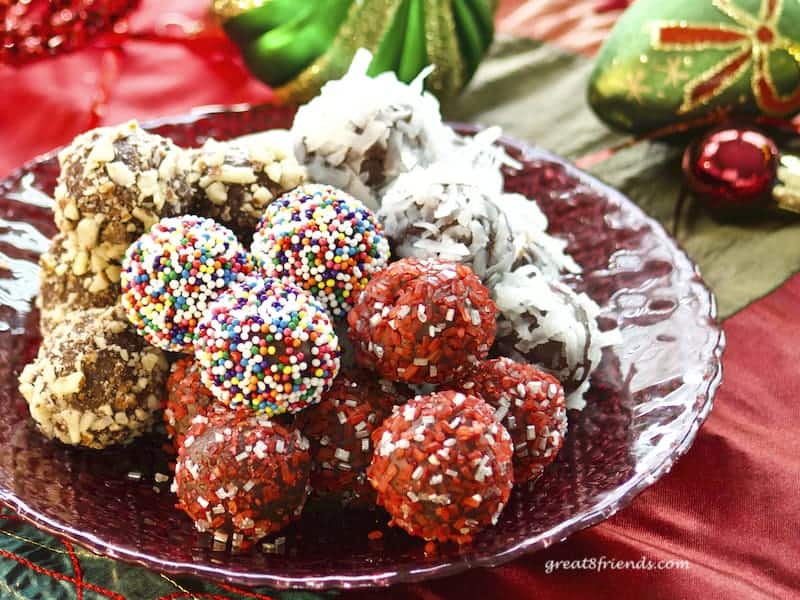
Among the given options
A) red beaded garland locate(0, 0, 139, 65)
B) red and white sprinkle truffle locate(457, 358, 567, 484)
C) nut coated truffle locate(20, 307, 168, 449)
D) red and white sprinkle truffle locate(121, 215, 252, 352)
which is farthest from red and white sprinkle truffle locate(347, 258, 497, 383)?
red beaded garland locate(0, 0, 139, 65)

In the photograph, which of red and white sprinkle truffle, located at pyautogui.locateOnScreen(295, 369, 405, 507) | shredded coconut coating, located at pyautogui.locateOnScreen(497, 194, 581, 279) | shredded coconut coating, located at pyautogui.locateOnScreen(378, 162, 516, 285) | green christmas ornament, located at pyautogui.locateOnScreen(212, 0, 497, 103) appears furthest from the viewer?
green christmas ornament, located at pyautogui.locateOnScreen(212, 0, 497, 103)

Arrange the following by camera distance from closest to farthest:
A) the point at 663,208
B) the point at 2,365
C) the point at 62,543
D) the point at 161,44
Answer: the point at 62,543 < the point at 2,365 < the point at 663,208 < the point at 161,44

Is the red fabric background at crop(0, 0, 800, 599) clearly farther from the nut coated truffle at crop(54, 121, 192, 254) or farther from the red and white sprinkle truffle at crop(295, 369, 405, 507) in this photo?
the nut coated truffle at crop(54, 121, 192, 254)

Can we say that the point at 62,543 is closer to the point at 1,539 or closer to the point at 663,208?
the point at 1,539

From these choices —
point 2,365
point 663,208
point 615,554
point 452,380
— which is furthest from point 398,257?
point 663,208

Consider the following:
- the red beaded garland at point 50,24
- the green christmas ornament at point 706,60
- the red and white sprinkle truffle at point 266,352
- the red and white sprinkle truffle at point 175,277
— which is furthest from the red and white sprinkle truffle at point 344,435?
the red beaded garland at point 50,24
